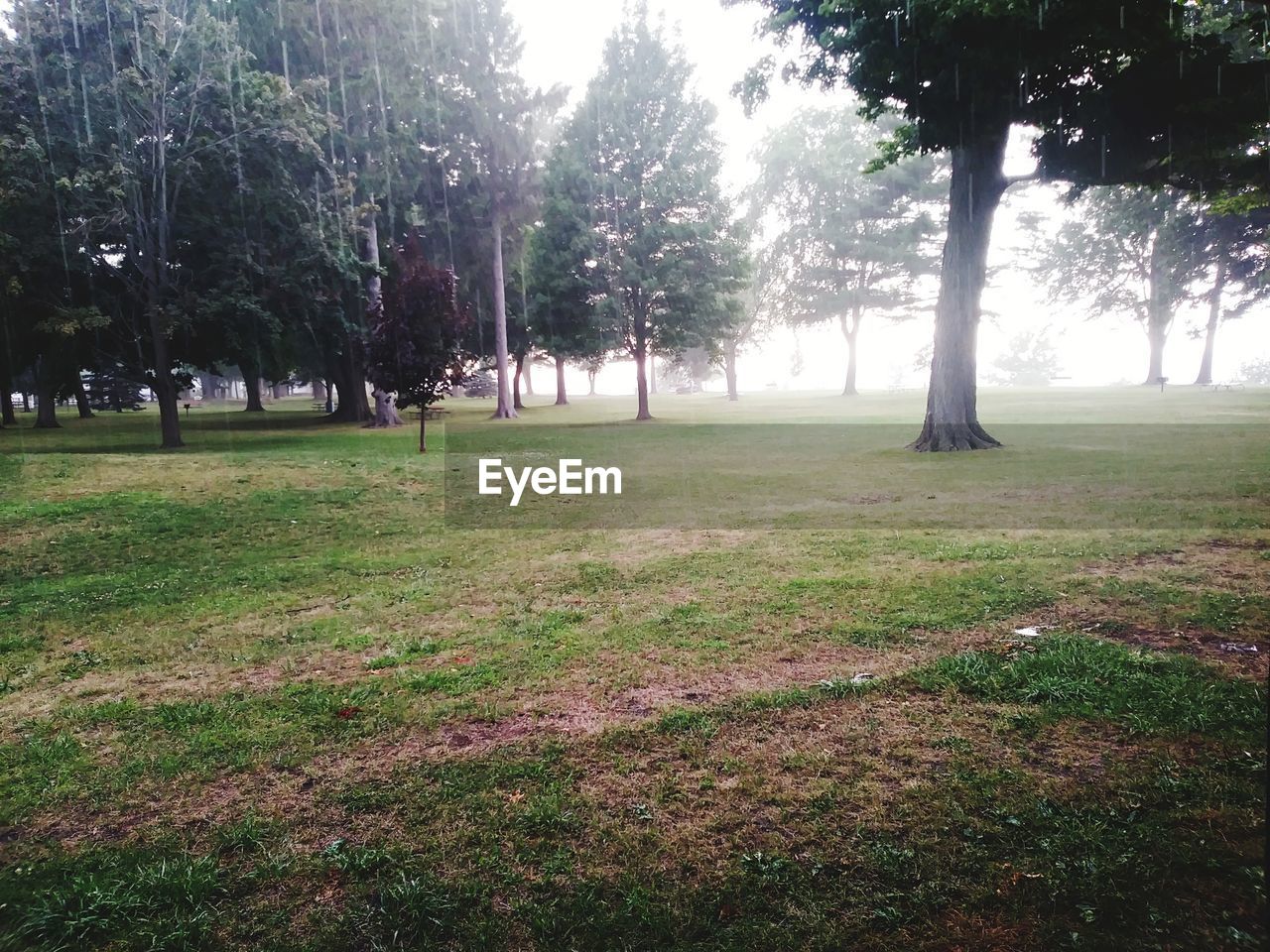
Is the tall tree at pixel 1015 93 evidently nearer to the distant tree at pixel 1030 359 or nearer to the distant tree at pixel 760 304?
the distant tree at pixel 760 304

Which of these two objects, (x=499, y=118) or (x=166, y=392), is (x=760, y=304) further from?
(x=166, y=392)

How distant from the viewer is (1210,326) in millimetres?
39438

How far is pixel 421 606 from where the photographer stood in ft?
20.6

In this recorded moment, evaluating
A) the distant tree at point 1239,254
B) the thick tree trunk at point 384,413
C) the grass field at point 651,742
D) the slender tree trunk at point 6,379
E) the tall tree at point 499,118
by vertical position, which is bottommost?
the grass field at point 651,742

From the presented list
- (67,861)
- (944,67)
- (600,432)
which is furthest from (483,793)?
(600,432)

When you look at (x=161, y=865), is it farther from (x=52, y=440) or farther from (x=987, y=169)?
(x=52, y=440)

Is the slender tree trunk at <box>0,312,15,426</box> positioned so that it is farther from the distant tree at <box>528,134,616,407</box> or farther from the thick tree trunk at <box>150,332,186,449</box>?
the distant tree at <box>528,134,616,407</box>

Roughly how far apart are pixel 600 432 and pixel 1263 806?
23.0 m

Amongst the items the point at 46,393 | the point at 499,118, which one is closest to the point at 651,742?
the point at 46,393

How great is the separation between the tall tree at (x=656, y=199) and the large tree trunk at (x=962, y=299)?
523 inches

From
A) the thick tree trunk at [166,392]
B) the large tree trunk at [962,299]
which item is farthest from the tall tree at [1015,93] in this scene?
the thick tree trunk at [166,392]

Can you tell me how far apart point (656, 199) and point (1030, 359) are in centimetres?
8128

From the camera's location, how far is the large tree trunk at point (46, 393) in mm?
26062

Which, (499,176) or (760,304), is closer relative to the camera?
(499,176)
